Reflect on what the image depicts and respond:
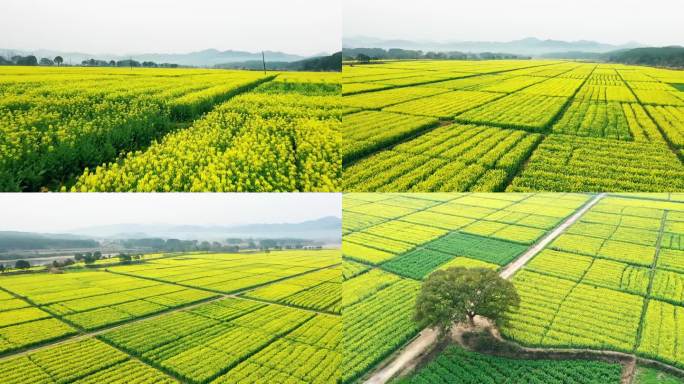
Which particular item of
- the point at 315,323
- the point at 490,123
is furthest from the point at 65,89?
the point at 490,123

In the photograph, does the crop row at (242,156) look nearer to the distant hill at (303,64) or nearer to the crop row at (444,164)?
the distant hill at (303,64)

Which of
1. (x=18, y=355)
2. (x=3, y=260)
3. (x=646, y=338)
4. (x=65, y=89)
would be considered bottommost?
(x=646, y=338)

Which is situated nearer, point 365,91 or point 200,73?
point 200,73

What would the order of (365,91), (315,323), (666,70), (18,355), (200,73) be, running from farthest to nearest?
(365,91)
(666,70)
(200,73)
(315,323)
(18,355)

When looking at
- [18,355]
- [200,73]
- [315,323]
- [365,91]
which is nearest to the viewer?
[18,355]

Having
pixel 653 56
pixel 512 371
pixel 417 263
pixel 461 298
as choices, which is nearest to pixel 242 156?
pixel 461 298

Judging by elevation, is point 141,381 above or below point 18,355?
below

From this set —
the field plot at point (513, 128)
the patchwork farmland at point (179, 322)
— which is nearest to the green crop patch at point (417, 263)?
the patchwork farmland at point (179, 322)

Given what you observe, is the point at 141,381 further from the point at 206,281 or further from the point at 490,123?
the point at 490,123
